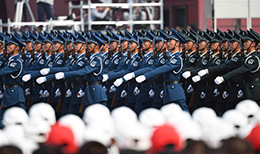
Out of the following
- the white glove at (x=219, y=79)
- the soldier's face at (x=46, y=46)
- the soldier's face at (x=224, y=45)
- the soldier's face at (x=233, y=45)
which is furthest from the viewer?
the soldier's face at (x=46, y=46)

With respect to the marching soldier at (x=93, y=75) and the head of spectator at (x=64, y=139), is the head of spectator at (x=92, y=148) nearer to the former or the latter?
the head of spectator at (x=64, y=139)

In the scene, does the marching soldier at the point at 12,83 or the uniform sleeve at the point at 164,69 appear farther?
the marching soldier at the point at 12,83

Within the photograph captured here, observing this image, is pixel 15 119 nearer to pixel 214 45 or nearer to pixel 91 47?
pixel 91 47

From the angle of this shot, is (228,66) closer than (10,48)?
Yes

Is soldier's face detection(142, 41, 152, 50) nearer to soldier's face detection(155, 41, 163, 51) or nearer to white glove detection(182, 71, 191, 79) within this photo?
soldier's face detection(155, 41, 163, 51)

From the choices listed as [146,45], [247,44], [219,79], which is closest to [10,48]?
[146,45]

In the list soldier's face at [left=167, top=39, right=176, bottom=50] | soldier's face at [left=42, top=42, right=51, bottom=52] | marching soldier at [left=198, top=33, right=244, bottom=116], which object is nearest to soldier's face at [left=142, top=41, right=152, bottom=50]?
soldier's face at [left=167, top=39, right=176, bottom=50]

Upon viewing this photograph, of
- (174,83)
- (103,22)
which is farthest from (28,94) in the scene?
(103,22)

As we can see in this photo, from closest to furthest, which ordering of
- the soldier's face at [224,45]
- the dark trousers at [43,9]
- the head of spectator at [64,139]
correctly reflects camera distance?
the head of spectator at [64,139], the soldier's face at [224,45], the dark trousers at [43,9]

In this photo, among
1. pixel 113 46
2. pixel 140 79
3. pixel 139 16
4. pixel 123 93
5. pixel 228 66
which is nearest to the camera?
pixel 140 79

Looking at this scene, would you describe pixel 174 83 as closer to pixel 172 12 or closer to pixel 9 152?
pixel 9 152

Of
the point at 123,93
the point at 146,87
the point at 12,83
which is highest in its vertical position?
the point at 12,83

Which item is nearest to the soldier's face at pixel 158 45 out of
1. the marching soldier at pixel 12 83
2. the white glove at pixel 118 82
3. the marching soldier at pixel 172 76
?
the marching soldier at pixel 172 76

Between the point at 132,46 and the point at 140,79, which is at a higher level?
the point at 132,46
